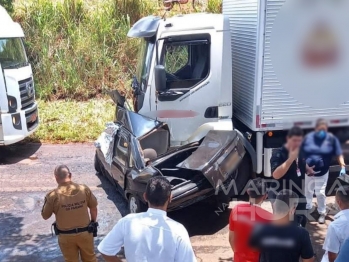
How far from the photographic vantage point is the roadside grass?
30.2 ft

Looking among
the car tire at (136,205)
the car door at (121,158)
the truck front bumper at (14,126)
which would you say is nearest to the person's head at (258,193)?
the car tire at (136,205)

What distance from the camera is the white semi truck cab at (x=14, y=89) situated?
763 cm

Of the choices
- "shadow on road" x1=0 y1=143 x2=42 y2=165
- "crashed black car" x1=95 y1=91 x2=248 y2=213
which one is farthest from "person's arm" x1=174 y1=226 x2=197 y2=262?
"shadow on road" x1=0 y1=143 x2=42 y2=165

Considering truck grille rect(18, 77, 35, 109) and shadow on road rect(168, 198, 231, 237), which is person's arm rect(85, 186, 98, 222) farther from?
truck grille rect(18, 77, 35, 109)

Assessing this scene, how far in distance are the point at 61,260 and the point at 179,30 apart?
9.23ft

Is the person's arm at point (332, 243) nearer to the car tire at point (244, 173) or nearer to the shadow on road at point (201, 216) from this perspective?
the car tire at point (244, 173)

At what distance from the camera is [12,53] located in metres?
8.30

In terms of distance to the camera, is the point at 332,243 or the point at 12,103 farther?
the point at 12,103

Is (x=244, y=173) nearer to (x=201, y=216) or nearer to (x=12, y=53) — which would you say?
(x=201, y=216)

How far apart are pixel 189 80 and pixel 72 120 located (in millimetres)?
5038

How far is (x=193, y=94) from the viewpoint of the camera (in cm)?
551

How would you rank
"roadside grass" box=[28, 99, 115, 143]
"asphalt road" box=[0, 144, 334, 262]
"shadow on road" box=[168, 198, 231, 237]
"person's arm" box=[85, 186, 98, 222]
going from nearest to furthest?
"person's arm" box=[85, 186, 98, 222], "asphalt road" box=[0, 144, 334, 262], "shadow on road" box=[168, 198, 231, 237], "roadside grass" box=[28, 99, 115, 143]

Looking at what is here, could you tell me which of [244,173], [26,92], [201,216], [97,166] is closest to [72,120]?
[26,92]

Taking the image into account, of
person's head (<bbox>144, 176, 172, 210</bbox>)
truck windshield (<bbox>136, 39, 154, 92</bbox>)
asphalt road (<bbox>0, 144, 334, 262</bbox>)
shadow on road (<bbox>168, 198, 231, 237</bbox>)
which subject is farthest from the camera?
truck windshield (<bbox>136, 39, 154, 92</bbox>)
